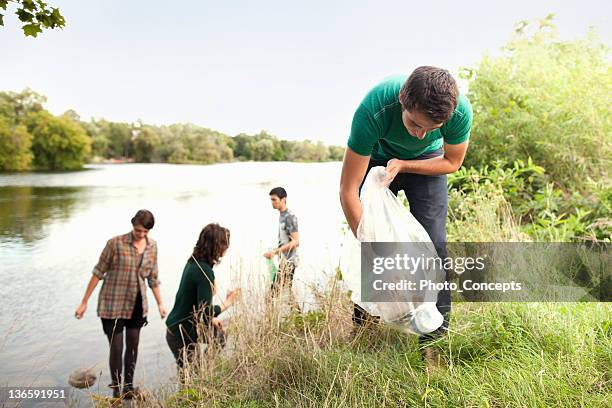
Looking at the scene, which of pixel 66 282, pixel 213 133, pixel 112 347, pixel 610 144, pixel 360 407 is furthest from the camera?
pixel 213 133

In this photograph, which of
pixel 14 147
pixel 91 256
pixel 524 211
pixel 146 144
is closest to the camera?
pixel 524 211

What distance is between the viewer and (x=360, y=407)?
6.55ft

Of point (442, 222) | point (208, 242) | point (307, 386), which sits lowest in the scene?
point (307, 386)

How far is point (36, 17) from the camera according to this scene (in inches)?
86.0

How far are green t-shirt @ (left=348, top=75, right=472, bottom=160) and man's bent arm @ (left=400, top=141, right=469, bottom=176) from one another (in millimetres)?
74

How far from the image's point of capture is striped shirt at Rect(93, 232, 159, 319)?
3.77 m

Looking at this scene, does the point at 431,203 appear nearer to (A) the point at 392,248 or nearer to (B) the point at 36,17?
(A) the point at 392,248

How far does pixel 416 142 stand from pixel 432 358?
106cm

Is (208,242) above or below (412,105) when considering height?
below

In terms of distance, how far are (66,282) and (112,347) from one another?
6.36 meters

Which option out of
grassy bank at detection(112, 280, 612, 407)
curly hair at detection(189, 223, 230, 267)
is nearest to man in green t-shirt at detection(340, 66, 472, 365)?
grassy bank at detection(112, 280, 612, 407)

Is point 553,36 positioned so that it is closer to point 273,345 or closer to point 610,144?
point 610,144

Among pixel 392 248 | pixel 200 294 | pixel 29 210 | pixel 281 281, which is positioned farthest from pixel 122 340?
pixel 29 210

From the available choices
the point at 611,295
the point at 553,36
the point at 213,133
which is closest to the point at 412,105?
the point at 611,295
